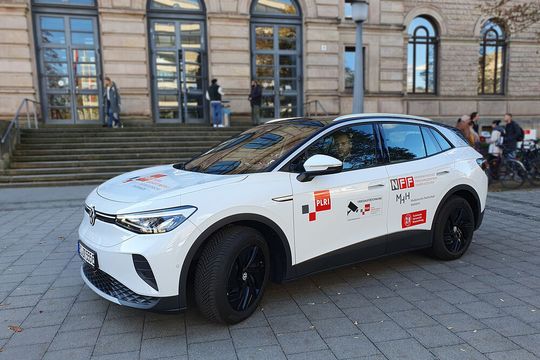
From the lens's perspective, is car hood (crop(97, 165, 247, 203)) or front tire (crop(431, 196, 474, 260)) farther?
front tire (crop(431, 196, 474, 260))

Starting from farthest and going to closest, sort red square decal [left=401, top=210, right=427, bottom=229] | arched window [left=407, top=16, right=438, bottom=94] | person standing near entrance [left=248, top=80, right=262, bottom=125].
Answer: arched window [left=407, top=16, right=438, bottom=94]
person standing near entrance [left=248, top=80, right=262, bottom=125]
red square decal [left=401, top=210, right=427, bottom=229]

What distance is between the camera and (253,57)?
1770 centimetres

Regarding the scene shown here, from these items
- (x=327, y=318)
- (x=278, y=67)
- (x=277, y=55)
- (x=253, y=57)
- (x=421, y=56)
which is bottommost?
(x=327, y=318)

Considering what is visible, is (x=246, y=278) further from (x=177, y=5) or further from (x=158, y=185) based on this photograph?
(x=177, y=5)

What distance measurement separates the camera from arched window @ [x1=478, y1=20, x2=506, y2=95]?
2077 cm

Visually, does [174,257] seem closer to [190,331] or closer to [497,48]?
[190,331]

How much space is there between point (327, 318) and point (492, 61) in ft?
71.2

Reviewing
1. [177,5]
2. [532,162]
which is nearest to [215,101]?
[177,5]

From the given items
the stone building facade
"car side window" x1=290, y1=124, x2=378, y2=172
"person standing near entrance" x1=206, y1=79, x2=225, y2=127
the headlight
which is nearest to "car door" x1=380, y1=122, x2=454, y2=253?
"car side window" x1=290, y1=124, x2=378, y2=172

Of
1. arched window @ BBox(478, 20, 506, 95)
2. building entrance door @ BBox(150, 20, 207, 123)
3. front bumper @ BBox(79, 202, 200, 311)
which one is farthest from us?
arched window @ BBox(478, 20, 506, 95)

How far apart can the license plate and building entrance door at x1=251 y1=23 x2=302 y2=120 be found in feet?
49.4

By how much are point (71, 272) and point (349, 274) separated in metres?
3.11

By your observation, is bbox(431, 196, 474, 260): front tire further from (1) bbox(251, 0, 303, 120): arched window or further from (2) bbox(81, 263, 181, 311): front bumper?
(1) bbox(251, 0, 303, 120): arched window

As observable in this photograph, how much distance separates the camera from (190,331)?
10.9 ft
